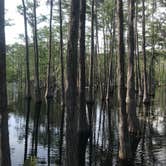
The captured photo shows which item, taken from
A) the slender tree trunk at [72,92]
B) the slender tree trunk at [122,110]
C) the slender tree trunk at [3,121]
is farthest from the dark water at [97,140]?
the slender tree trunk at [3,121]

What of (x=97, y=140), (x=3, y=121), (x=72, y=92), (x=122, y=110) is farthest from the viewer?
(x=97, y=140)

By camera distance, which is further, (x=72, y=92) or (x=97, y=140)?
(x=97, y=140)

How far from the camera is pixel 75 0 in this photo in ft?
27.4

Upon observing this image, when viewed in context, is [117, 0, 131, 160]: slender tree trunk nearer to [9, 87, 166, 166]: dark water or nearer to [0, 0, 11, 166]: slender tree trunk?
[9, 87, 166, 166]: dark water

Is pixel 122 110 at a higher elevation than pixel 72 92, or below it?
below

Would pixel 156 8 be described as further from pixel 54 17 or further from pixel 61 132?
pixel 61 132

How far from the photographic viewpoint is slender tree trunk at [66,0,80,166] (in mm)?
8250

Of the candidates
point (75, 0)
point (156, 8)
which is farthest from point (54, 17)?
point (75, 0)

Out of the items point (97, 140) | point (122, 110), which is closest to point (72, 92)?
point (122, 110)


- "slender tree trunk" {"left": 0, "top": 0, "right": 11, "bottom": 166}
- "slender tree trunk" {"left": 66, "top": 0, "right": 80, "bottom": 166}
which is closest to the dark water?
"slender tree trunk" {"left": 66, "top": 0, "right": 80, "bottom": 166}

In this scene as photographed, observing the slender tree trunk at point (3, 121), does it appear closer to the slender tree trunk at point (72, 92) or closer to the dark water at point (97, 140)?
the slender tree trunk at point (72, 92)

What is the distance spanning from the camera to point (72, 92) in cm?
830

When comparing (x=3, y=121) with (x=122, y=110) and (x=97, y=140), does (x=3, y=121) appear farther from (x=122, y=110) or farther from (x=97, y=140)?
(x=97, y=140)

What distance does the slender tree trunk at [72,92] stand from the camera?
825cm
